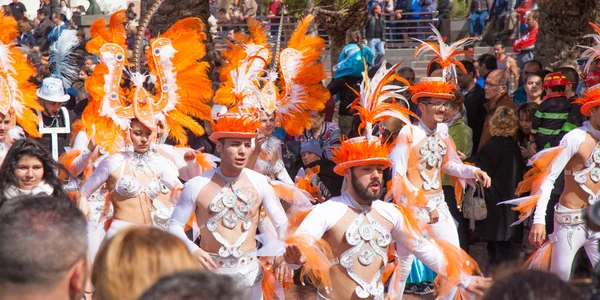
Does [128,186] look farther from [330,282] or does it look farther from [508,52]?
[508,52]

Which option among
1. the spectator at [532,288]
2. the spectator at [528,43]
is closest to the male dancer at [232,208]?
the spectator at [532,288]

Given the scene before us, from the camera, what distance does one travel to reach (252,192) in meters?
6.38

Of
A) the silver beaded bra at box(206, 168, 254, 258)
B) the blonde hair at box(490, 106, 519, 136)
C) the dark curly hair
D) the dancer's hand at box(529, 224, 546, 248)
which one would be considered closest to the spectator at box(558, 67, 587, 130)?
the blonde hair at box(490, 106, 519, 136)

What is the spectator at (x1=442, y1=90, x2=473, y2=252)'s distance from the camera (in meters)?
9.09

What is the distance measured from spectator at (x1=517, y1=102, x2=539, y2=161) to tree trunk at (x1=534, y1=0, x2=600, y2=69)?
7.10 feet

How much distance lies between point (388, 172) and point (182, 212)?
3.75 m

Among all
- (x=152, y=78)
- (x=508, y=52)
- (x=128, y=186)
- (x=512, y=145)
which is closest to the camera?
(x=128, y=186)

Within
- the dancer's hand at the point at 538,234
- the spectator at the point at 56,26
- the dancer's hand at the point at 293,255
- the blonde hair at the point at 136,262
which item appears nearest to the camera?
the blonde hair at the point at 136,262

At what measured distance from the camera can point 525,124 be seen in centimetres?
941

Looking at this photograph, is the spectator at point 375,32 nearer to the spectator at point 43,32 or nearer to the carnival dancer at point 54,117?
the carnival dancer at point 54,117

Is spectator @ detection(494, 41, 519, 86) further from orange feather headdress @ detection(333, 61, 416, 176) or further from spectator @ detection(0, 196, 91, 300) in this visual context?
spectator @ detection(0, 196, 91, 300)

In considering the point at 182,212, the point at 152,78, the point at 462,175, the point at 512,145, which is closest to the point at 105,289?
the point at 182,212

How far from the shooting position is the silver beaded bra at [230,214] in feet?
20.5

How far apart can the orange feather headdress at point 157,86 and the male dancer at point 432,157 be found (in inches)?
71.8
